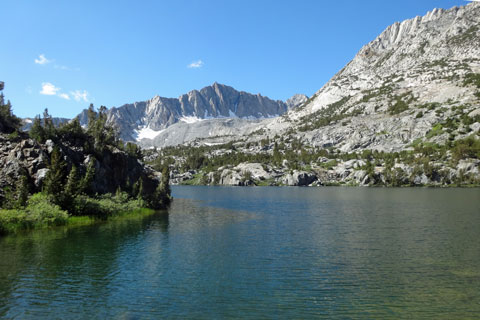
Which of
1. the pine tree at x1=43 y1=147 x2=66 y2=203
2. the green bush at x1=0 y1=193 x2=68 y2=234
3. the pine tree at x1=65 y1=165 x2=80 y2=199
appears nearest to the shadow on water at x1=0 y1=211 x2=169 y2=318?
the green bush at x1=0 y1=193 x2=68 y2=234

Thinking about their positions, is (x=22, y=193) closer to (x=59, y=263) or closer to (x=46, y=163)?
(x=46, y=163)

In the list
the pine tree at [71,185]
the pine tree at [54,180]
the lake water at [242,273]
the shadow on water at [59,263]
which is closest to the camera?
the lake water at [242,273]

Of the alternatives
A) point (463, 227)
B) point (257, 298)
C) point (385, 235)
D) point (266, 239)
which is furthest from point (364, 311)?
point (463, 227)

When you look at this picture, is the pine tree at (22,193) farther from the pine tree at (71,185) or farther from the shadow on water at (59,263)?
the shadow on water at (59,263)

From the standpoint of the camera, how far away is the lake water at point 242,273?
2245 centimetres

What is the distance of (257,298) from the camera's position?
24453mm

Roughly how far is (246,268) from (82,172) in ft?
176

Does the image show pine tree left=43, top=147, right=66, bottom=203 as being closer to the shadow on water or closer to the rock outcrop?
the rock outcrop

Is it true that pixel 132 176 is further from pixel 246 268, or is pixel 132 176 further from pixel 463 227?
pixel 463 227

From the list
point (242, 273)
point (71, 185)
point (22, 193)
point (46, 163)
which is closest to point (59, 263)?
point (242, 273)

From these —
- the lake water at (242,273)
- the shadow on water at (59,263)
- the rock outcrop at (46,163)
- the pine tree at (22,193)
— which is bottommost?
the lake water at (242,273)

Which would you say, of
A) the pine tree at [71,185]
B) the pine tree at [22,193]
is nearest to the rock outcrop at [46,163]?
the pine tree at [22,193]

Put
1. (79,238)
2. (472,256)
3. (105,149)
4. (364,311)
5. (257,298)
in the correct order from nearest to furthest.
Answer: (364,311) < (257,298) < (472,256) < (79,238) < (105,149)

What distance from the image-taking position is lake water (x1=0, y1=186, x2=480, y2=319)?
73.7 ft
